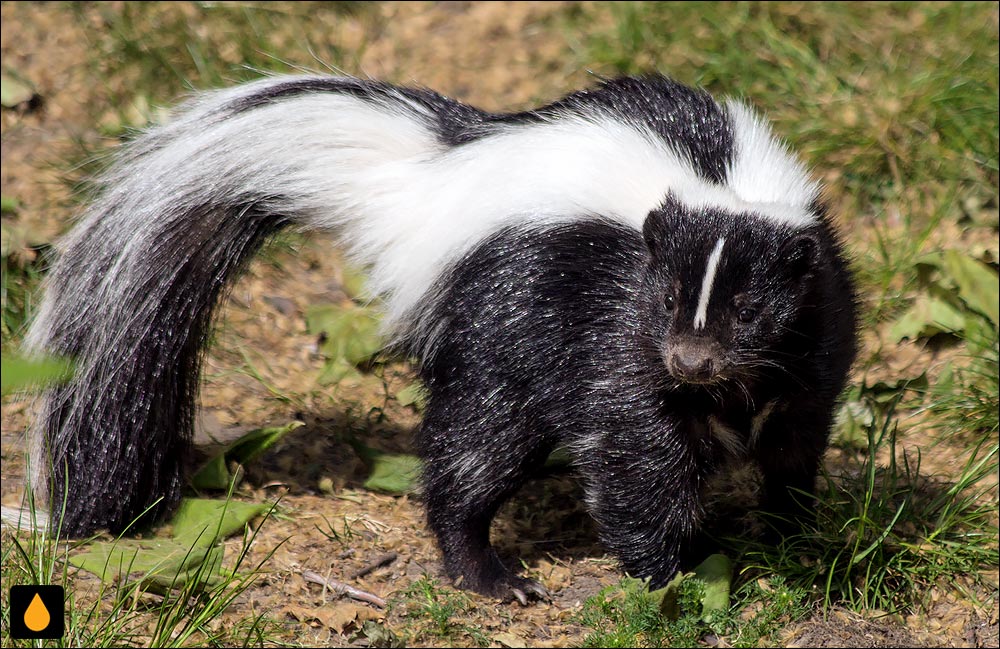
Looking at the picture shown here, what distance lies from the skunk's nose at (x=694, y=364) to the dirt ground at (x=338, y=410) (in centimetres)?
140

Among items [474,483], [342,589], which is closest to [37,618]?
[342,589]

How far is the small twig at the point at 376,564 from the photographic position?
17.1 ft

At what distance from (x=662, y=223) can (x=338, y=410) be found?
2.89 meters

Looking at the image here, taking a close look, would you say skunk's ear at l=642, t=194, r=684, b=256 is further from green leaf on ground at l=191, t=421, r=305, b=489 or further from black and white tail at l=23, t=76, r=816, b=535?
green leaf on ground at l=191, t=421, r=305, b=489

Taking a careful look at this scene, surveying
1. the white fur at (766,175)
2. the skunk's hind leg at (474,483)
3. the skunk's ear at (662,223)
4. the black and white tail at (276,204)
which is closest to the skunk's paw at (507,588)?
the skunk's hind leg at (474,483)

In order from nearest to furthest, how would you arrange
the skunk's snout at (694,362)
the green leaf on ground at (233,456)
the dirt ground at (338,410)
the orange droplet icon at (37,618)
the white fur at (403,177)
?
1. the orange droplet icon at (37,618)
2. the skunk's snout at (694,362)
3. the white fur at (403,177)
4. the dirt ground at (338,410)
5. the green leaf on ground at (233,456)

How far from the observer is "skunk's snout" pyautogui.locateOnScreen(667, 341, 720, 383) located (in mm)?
4258

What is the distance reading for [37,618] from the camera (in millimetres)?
3746

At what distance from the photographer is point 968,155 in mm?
7746

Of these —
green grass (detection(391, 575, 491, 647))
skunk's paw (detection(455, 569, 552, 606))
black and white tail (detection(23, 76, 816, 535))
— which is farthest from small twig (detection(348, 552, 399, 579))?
black and white tail (detection(23, 76, 816, 535))

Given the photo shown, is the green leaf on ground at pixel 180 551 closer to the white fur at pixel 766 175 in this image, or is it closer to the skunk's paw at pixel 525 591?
the skunk's paw at pixel 525 591

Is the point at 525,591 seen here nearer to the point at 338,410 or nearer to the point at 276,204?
the point at 338,410

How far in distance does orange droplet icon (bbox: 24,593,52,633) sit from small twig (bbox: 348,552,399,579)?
1654mm

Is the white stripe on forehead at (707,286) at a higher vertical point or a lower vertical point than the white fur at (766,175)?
lower
